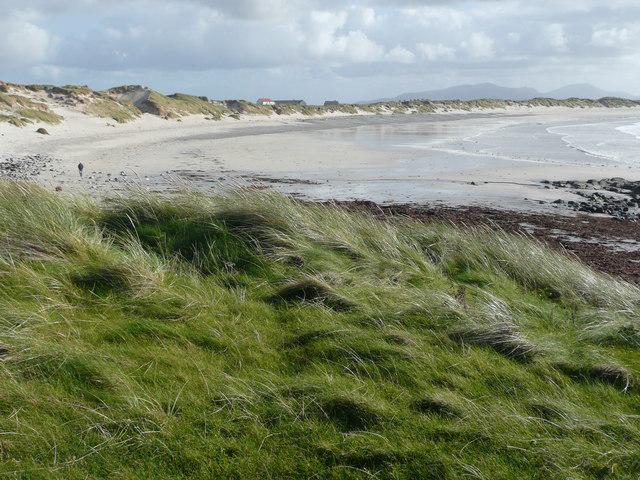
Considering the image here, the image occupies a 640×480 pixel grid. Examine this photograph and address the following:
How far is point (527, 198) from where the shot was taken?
1430 centimetres

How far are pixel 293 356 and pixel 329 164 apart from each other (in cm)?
1749

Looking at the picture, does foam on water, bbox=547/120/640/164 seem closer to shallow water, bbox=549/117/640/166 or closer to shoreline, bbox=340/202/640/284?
shallow water, bbox=549/117/640/166

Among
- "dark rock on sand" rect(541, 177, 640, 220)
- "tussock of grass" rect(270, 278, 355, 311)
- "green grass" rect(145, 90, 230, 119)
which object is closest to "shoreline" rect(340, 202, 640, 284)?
"dark rock on sand" rect(541, 177, 640, 220)

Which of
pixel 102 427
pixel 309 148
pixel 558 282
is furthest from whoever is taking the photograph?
pixel 309 148

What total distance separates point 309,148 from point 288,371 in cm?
2403

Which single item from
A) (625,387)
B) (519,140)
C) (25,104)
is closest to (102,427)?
(625,387)

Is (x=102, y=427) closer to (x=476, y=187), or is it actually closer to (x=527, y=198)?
(x=527, y=198)

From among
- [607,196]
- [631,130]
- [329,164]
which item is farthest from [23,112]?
[631,130]

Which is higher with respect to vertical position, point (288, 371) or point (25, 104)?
point (25, 104)

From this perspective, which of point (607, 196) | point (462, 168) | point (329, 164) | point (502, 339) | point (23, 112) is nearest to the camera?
point (502, 339)

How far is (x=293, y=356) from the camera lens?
158 inches

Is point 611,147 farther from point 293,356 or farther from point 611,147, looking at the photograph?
point 293,356

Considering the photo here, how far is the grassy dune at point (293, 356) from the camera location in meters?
3.03

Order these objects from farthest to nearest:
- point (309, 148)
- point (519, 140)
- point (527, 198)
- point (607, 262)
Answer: point (519, 140), point (309, 148), point (527, 198), point (607, 262)
